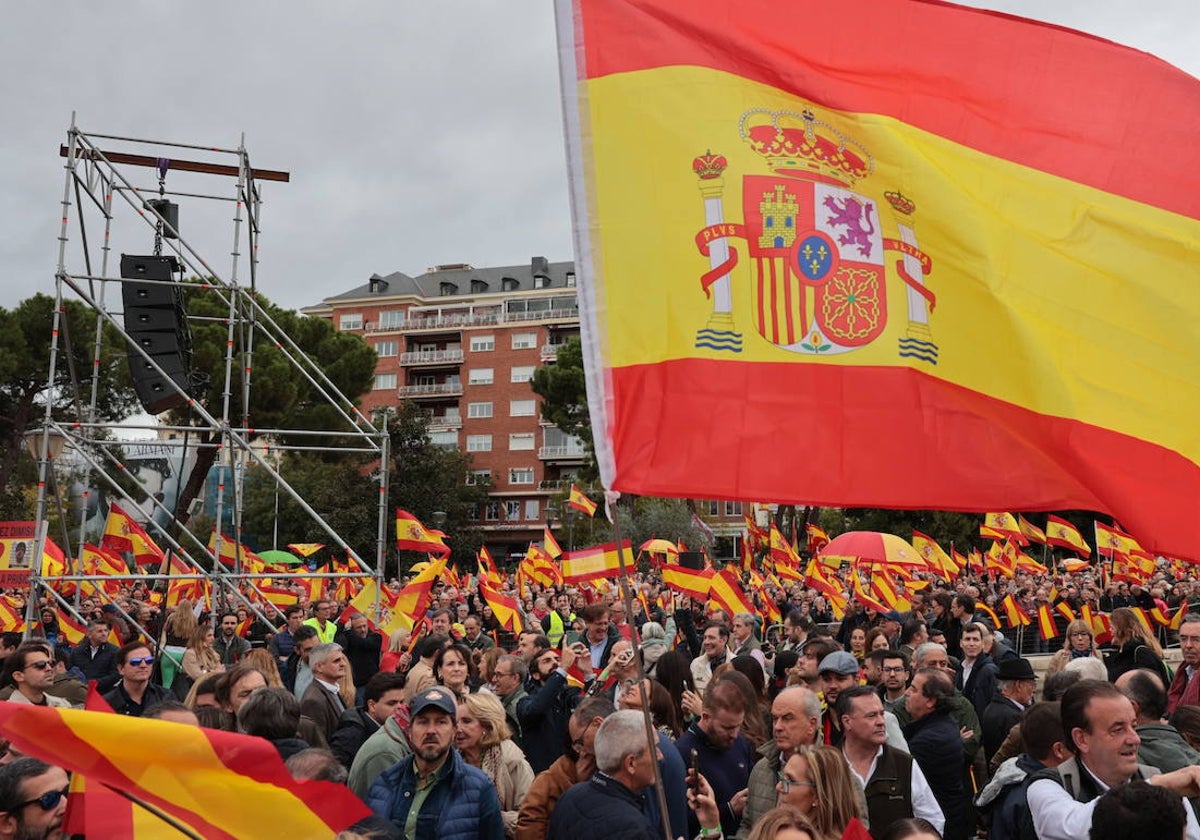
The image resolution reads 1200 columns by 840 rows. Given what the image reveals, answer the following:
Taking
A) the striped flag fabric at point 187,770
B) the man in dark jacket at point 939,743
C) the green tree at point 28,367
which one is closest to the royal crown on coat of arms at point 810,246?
the striped flag fabric at point 187,770

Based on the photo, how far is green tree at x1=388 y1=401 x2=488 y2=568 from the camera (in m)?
60.5

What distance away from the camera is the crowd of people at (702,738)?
4.20 m

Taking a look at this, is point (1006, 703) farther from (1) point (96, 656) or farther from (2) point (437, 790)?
(1) point (96, 656)

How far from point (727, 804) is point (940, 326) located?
2665 mm

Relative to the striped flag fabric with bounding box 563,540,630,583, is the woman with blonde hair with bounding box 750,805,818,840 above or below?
below

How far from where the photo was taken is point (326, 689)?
7.73 metres

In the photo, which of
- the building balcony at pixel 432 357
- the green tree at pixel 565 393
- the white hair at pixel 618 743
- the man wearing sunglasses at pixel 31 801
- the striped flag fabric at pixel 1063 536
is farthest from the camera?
the building balcony at pixel 432 357

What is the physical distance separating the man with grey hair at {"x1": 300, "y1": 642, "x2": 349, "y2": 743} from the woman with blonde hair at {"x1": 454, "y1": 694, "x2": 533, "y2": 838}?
60.3 inches

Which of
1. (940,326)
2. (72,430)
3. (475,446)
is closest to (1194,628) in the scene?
(940,326)

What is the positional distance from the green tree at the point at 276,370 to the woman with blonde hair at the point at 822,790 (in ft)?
72.3

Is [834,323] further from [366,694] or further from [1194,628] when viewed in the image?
[1194,628]

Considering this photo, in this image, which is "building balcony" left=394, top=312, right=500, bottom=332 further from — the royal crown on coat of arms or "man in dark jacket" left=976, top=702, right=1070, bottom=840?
"man in dark jacket" left=976, top=702, right=1070, bottom=840

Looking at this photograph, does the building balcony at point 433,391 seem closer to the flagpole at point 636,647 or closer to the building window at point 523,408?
the building window at point 523,408

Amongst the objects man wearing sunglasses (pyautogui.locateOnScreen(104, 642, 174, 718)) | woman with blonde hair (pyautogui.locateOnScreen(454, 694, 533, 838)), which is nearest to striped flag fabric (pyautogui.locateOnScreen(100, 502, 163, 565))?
man wearing sunglasses (pyautogui.locateOnScreen(104, 642, 174, 718))
